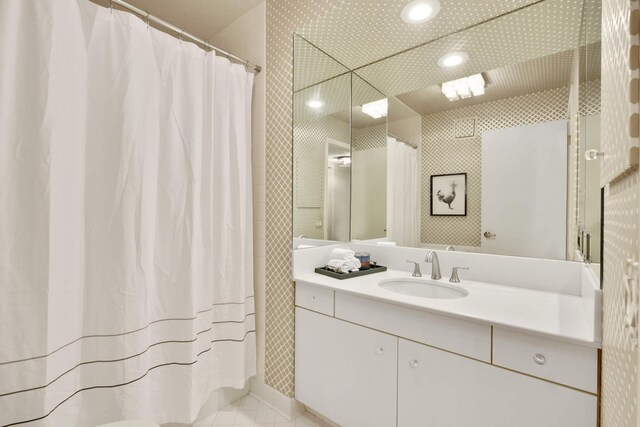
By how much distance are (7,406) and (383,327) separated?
1319mm

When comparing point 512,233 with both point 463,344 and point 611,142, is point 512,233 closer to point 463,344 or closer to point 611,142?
point 463,344

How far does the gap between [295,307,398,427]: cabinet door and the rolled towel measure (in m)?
0.37

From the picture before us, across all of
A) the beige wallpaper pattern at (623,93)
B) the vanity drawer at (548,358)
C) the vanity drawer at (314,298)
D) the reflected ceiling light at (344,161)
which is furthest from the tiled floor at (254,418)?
the beige wallpaper pattern at (623,93)

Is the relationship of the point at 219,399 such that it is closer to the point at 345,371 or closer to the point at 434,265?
the point at 345,371

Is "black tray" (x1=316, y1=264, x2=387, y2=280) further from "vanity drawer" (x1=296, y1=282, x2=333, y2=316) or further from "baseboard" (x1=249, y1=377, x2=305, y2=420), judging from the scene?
"baseboard" (x1=249, y1=377, x2=305, y2=420)

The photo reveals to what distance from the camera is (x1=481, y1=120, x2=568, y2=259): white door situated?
→ 4.34 feet

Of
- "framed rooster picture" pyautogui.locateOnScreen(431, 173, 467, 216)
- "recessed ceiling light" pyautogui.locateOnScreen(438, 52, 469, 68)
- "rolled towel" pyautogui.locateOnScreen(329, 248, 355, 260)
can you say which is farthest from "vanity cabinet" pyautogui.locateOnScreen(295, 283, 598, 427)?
"recessed ceiling light" pyautogui.locateOnScreen(438, 52, 469, 68)

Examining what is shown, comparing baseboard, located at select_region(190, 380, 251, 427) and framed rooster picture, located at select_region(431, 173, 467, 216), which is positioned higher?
framed rooster picture, located at select_region(431, 173, 467, 216)

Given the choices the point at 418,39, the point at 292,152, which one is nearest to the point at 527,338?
the point at 292,152

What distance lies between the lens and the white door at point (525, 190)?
1.32 meters

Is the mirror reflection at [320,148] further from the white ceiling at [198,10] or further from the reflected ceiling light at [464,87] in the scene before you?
the reflected ceiling light at [464,87]

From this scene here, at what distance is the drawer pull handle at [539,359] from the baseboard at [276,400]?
1.25 m

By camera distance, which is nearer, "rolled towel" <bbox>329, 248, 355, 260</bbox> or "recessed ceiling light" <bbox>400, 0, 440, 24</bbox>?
"recessed ceiling light" <bbox>400, 0, 440, 24</bbox>

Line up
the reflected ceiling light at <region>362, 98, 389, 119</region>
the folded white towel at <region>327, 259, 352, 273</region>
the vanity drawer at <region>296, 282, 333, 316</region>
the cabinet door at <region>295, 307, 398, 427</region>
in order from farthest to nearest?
the reflected ceiling light at <region>362, 98, 389, 119</region>, the folded white towel at <region>327, 259, 352, 273</region>, the vanity drawer at <region>296, 282, 333, 316</region>, the cabinet door at <region>295, 307, 398, 427</region>
